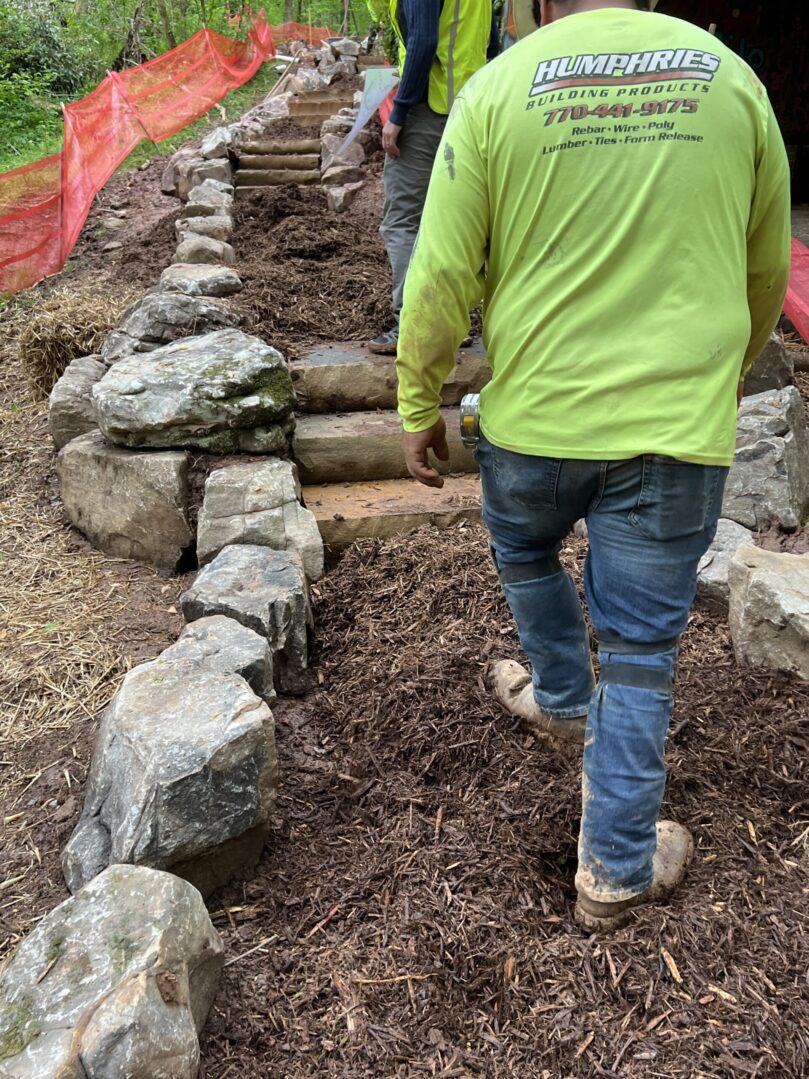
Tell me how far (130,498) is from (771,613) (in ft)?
8.21

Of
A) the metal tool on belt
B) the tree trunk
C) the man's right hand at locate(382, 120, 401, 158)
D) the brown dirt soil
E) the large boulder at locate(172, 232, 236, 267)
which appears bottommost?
the brown dirt soil

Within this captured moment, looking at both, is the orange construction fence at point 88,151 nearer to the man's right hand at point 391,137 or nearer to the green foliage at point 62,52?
the green foliage at point 62,52

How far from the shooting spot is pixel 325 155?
9969 millimetres

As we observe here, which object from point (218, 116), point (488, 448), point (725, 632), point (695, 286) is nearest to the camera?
point (695, 286)

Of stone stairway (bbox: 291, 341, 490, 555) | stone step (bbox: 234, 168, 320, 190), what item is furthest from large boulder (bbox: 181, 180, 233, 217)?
stone stairway (bbox: 291, 341, 490, 555)

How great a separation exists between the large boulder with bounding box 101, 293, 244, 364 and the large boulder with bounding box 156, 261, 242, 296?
50 cm

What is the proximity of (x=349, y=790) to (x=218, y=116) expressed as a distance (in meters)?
12.7

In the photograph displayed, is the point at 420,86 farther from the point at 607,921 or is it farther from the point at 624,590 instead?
the point at 607,921

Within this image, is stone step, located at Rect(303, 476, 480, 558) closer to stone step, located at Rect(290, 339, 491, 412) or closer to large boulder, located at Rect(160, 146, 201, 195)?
stone step, located at Rect(290, 339, 491, 412)

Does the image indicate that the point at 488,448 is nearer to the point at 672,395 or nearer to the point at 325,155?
the point at 672,395

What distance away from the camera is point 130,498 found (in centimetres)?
375

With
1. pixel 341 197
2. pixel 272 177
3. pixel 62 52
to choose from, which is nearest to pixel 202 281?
pixel 341 197

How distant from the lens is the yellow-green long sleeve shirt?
1.63 metres

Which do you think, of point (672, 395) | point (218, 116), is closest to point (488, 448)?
point (672, 395)
